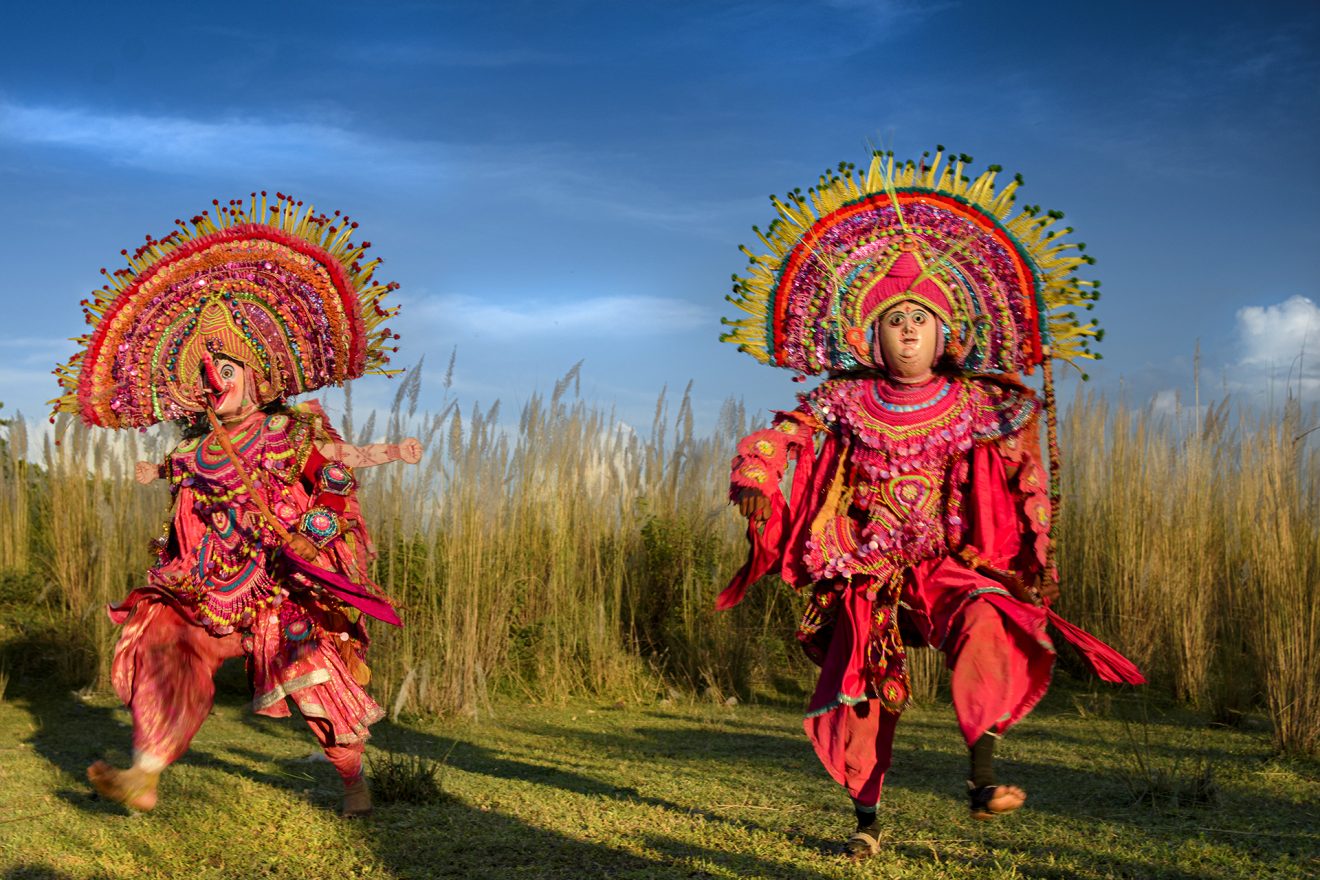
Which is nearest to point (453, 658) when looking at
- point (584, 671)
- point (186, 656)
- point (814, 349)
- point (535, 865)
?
point (584, 671)

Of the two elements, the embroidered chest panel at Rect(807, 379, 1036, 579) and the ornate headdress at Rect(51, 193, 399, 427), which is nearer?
the embroidered chest panel at Rect(807, 379, 1036, 579)

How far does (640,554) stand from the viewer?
8.22 m

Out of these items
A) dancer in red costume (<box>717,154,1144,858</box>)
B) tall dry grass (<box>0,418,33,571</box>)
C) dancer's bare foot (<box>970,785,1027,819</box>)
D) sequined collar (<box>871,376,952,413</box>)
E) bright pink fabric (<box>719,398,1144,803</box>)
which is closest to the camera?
dancer's bare foot (<box>970,785,1027,819</box>)

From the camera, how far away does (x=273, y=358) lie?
16.4 feet

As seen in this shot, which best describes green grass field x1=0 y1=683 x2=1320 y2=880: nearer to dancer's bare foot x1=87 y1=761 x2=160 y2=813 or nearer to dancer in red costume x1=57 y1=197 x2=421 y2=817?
dancer's bare foot x1=87 y1=761 x2=160 y2=813

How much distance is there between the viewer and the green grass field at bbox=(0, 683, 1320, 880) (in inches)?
170

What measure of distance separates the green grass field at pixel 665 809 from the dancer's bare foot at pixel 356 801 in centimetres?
6

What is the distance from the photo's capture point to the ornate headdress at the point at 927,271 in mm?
4566

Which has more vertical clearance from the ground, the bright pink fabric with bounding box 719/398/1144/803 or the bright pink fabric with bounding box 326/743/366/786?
the bright pink fabric with bounding box 719/398/1144/803

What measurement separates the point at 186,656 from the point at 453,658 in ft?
7.61

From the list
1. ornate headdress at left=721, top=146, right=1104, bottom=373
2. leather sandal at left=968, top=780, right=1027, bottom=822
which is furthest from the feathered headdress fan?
leather sandal at left=968, top=780, right=1027, bottom=822

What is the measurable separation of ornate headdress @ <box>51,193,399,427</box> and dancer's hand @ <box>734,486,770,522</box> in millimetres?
1795

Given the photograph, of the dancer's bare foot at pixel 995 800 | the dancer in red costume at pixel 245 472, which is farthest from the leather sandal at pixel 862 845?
the dancer in red costume at pixel 245 472

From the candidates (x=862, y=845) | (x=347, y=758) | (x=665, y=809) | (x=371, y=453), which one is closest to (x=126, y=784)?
(x=347, y=758)
